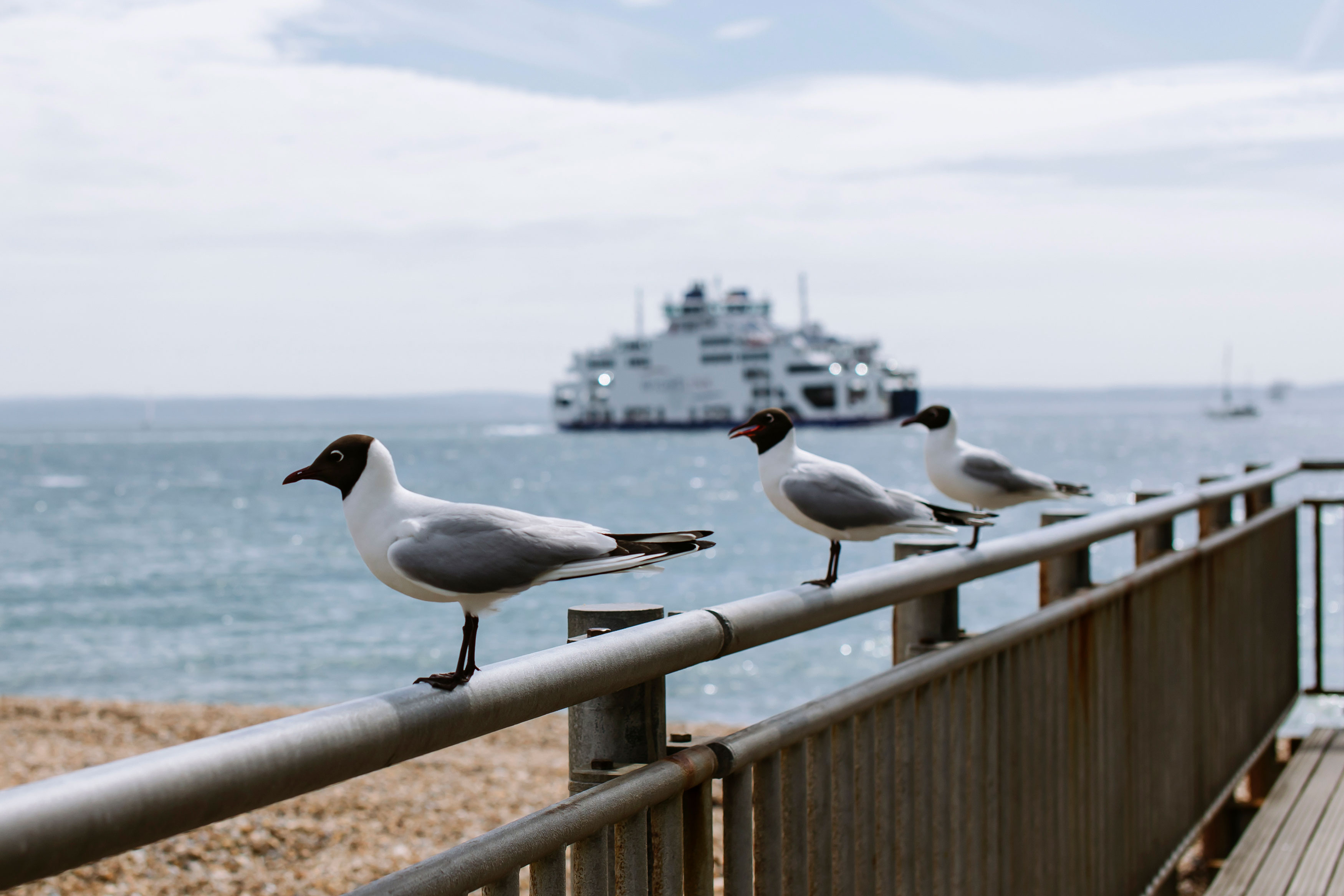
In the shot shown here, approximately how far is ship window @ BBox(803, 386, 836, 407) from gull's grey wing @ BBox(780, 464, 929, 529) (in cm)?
9415

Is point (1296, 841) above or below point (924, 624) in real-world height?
below

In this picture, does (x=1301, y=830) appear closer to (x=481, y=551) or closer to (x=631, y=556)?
(x=631, y=556)

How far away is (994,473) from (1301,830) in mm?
2045

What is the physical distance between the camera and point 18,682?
1903 centimetres

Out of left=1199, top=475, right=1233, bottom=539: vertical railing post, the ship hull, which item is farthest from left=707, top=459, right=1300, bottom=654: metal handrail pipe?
the ship hull

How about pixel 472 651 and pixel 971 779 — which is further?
pixel 971 779

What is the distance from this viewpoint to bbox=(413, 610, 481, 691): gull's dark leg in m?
1.21

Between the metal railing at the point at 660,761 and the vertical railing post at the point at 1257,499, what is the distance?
85.0 inches

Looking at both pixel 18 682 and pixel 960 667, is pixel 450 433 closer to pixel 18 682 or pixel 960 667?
pixel 18 682

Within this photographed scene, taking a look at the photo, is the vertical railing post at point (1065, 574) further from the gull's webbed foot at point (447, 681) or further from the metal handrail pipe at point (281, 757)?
the gull's webbed foot at point (447, 681)

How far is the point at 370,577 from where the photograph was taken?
31281mm

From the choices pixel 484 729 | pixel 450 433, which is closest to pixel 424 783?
pixel 484 729

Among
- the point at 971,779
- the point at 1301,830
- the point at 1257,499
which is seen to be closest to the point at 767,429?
the point at 971,779

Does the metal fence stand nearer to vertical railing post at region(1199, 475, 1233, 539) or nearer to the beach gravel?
vertical railing post at region(1199, 475, 1233, 539)
